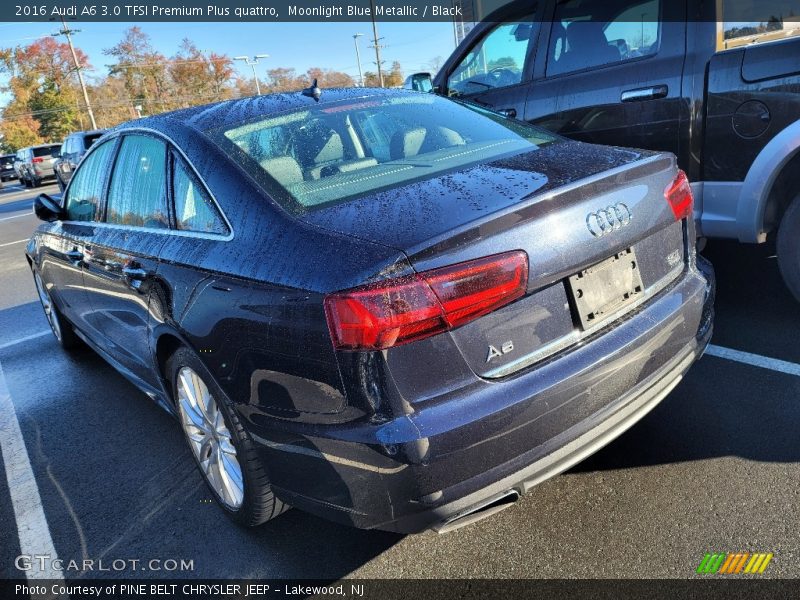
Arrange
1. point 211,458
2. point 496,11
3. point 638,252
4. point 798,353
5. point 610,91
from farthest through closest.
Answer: point 496,11, point 610,91, point 798,353, point 211,458, point 638,252

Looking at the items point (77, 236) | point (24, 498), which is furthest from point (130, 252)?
point (24, 498)

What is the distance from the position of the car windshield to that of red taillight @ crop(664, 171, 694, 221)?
1.85 feet

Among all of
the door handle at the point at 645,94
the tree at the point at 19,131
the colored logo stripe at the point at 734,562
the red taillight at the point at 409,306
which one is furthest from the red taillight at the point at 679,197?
the tree at the point at 19,131

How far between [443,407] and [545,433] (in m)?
0.37

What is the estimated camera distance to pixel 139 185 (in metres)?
3.22

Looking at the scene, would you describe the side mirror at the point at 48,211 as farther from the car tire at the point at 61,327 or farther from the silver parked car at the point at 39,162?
the silver parked car at the point at 39,162

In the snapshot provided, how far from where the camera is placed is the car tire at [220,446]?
7.82ft

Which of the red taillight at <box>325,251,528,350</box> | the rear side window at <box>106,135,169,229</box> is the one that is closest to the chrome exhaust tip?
the red taillight at <box>325,251,528,350</box>

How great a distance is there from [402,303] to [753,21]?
125 inches

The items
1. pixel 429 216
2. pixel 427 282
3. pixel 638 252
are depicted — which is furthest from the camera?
pixel 638 252

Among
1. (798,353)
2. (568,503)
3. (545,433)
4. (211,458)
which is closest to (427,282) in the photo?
(545,433)

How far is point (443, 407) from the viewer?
186cm

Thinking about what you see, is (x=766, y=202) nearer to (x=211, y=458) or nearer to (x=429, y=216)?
(x=429, y=216)

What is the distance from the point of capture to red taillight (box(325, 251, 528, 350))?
5.97 ft
